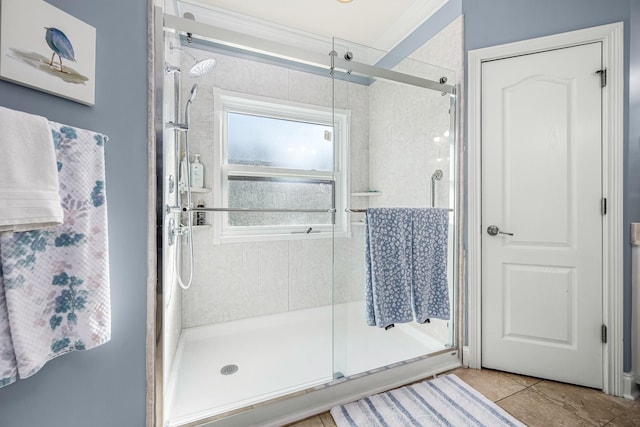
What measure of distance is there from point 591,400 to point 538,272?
2.36 ft

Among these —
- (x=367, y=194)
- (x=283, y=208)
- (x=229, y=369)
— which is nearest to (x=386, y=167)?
(x=367, y=194)

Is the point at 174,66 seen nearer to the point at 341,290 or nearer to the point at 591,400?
the point at 341,290

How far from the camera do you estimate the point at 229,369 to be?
1.83m

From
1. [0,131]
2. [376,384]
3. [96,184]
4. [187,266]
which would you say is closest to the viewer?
[0,131]

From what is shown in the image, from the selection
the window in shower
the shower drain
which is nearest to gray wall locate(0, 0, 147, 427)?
the shower drain

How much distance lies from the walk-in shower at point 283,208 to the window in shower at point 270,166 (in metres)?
0.01

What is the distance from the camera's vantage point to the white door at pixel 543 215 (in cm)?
161

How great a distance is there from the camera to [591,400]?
1.53m

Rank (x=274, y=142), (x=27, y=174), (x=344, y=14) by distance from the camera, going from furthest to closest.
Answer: (x=274, y=142), (x=344, y=14), (x=27, y=174)

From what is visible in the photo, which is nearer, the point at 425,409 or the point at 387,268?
the point at 425,409

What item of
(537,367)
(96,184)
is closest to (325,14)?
(96,184)

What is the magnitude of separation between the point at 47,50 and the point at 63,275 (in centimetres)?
72

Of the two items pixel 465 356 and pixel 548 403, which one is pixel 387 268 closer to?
pixel 465 356

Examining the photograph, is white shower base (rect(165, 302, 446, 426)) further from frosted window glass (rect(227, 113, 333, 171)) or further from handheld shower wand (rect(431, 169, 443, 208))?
frosted window glass (rect(227, 113, 333, 171))
